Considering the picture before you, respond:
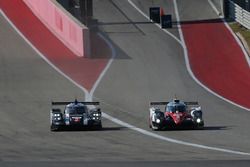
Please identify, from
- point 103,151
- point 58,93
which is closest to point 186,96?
point 58,93

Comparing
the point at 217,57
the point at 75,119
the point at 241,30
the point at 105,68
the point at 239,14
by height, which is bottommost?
the point at 75,119

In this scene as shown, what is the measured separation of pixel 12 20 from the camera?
6038 cm

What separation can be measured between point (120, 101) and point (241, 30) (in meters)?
20.4

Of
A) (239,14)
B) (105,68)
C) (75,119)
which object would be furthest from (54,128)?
(239,14)

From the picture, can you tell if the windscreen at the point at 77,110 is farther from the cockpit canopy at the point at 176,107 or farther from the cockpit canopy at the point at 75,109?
the cockpit canopy at the point at 176,107

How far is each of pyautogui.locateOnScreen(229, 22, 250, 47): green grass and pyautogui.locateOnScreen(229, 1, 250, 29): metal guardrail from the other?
33cm

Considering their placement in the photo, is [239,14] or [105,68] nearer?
[105,68]

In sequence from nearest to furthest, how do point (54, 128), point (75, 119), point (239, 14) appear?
point (75, 119), point (54, 128), point (239, 14)

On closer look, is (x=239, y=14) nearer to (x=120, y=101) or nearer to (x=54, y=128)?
(x=120, y=101)

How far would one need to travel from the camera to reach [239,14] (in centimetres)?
6238

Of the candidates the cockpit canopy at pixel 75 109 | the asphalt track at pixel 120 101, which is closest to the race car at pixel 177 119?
the asphalt track at pixel 120 101

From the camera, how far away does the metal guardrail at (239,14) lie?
197 ft

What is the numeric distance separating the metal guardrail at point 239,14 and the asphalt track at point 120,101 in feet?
6.46

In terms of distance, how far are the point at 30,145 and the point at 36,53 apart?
24.1 metres
